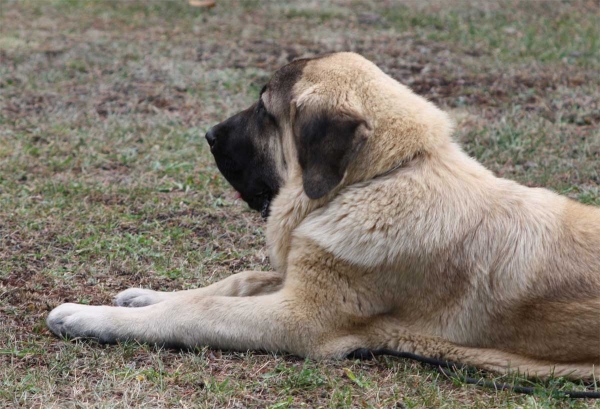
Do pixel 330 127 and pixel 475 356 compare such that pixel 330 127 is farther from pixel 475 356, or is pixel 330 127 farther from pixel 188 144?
pixel 188 144

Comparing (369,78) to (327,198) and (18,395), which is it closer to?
(327,198)

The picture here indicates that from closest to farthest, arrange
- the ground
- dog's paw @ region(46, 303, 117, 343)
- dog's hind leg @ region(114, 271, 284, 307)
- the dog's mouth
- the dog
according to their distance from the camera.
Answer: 1. the ground
2. the dog
3. dog's paw @ region(46, 303, 117, 343)
4. dog's hind leg @ region(114, 271, 284, 307)
5. the dog's mouth

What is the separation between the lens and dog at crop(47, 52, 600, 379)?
11.5ft

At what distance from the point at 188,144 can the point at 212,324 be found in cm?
331

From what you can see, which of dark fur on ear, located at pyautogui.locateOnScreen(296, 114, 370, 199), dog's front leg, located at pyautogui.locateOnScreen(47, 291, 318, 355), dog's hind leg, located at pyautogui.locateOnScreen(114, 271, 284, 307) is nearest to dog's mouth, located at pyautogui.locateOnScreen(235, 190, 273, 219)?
dog's hind leg, located at pyautogui.locateOnScreen(114, 271, 284, 307)

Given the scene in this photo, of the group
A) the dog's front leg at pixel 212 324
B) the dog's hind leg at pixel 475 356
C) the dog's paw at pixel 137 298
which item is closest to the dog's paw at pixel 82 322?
the dog's front leg at pixel 212 324

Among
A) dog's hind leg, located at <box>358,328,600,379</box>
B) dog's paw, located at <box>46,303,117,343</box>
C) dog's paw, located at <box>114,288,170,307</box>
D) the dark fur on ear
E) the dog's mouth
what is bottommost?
dog's hind leg, located at <box>358,328,600,379</box>

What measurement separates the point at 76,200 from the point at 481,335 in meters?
3.10

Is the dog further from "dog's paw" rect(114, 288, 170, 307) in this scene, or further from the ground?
"dog's paw" rect(114, 288, 170, 307)

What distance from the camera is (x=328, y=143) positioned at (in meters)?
3.57

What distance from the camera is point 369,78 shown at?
3.81m

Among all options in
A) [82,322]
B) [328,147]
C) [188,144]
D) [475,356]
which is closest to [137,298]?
[82,322]

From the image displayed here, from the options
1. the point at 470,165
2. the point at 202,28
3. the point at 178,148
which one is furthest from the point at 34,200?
the point at 202,28

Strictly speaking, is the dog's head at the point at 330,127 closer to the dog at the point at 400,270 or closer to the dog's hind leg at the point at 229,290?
the dog at the point at 400,270
